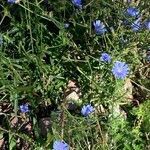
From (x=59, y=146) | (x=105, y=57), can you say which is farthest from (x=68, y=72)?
(x=59, y=146)

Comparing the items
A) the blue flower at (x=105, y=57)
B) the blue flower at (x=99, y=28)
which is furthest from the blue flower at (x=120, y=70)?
the blue flower at (x=99, y=28)

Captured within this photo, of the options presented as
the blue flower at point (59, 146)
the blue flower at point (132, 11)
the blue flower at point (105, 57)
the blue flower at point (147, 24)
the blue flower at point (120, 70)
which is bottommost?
the blue flower at point (59, 146)

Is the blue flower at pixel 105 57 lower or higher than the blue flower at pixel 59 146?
higher

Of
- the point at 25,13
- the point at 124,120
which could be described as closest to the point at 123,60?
the point at 124,120

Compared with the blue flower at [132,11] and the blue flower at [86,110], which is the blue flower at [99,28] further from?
the blue flower at [86,110]

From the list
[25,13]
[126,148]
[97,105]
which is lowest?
[126,148]

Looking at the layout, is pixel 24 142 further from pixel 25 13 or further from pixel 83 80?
pixel 25 13

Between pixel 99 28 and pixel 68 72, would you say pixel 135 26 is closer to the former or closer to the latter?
pixel 99 28

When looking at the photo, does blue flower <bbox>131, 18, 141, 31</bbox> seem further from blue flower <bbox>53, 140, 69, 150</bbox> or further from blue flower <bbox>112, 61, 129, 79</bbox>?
blue flower <bbox>53, 140, 69, 150</bbox>
